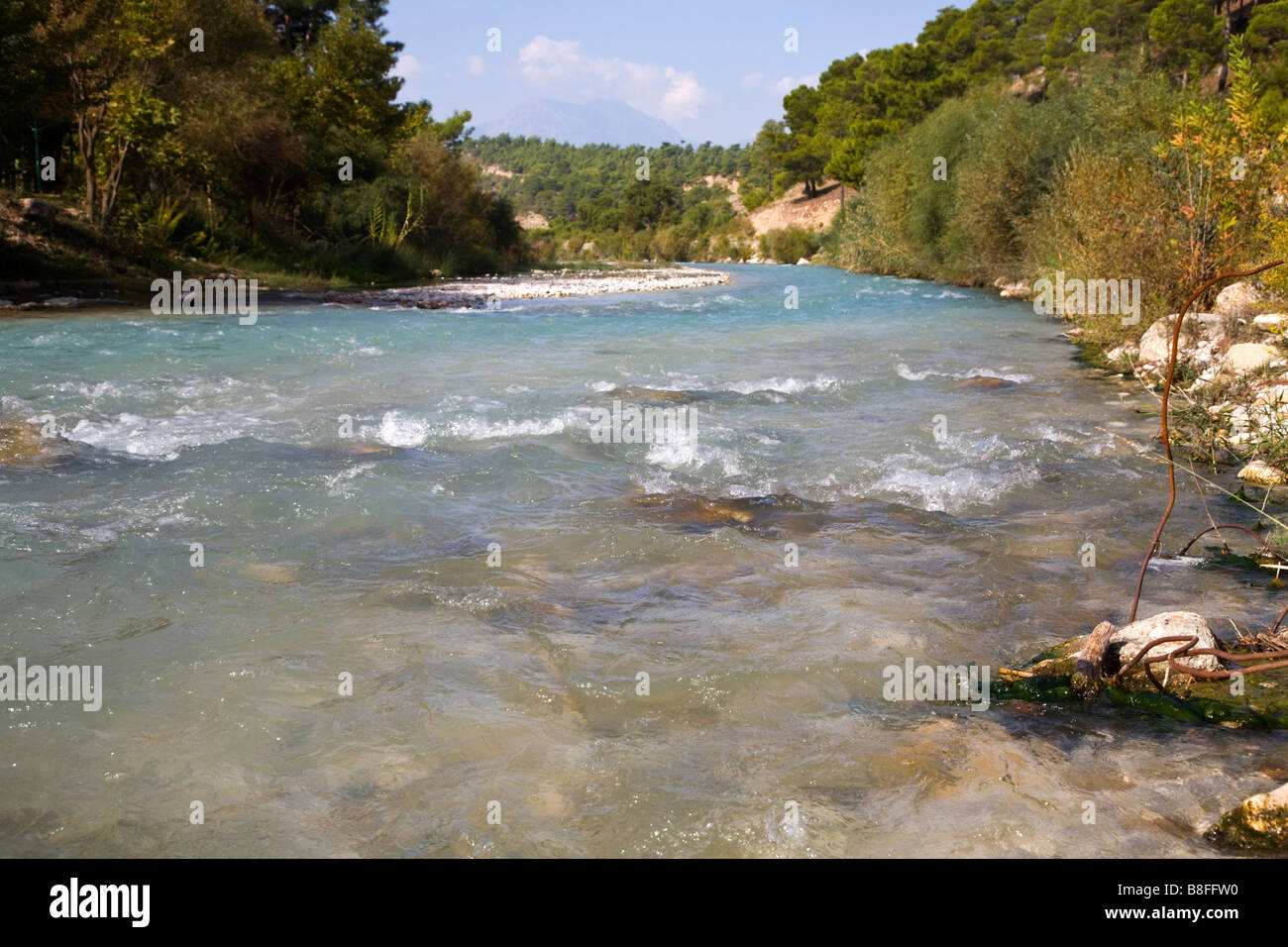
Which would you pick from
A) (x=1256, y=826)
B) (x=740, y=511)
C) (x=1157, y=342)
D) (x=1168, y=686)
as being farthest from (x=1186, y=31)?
(x=1256, y=826)

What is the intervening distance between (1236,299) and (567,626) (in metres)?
12.8

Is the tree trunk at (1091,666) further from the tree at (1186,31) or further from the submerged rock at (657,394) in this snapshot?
the tree at (1186,31)

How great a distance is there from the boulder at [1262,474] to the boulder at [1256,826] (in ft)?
19.3

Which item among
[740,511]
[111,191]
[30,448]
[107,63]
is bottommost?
[740,511]

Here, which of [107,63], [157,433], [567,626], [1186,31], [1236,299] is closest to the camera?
[567,626]

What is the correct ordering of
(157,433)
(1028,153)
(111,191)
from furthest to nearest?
(1028,153) < (111,191) < (157,433)

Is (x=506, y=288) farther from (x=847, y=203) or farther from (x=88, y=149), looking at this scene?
(x=847, y=203)

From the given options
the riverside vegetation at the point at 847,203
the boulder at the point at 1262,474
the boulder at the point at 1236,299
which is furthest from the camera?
the boulder at the point at 1236,299

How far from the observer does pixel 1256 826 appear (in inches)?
117

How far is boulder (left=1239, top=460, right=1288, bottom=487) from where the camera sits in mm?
7820

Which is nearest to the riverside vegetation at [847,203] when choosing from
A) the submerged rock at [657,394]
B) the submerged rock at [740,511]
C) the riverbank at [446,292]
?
the riverbank at [446,292]

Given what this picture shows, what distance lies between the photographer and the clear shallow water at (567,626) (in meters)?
3.39

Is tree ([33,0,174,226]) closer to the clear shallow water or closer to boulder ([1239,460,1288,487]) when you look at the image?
the clear shallow water

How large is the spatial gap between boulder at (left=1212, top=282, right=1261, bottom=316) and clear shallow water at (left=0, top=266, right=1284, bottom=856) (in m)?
3.11
